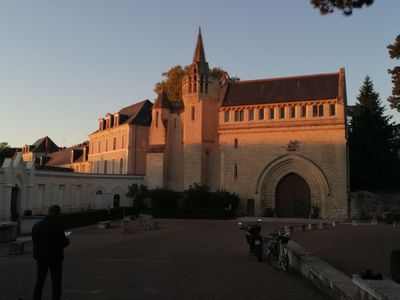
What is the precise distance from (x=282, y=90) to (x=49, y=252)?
40.0 m

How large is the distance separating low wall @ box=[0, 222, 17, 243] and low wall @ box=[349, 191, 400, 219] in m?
30.1

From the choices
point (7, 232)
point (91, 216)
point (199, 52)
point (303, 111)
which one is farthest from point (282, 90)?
point (7, 232)

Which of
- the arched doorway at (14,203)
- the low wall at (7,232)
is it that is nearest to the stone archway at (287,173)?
the arched doorway at (14,203)

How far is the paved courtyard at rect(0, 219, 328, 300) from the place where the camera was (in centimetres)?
850

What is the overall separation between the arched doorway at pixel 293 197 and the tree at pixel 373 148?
22.1ft

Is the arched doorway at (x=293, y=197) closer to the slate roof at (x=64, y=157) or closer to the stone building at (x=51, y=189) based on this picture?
the stone building at (x=51, y=189)

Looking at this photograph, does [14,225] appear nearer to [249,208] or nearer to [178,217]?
[178,217]

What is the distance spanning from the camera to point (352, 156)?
4528 centimetres

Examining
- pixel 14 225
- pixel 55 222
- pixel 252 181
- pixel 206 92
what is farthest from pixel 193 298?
pixel 206 92

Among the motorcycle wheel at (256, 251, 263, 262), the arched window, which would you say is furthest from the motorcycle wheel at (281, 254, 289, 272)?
the arched window

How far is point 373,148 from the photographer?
144 feet

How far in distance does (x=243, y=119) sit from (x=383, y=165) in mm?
14884

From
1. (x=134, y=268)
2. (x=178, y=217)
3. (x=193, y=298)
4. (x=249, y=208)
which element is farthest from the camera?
(x=249, y=208)

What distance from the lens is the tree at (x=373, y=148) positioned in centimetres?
4391
